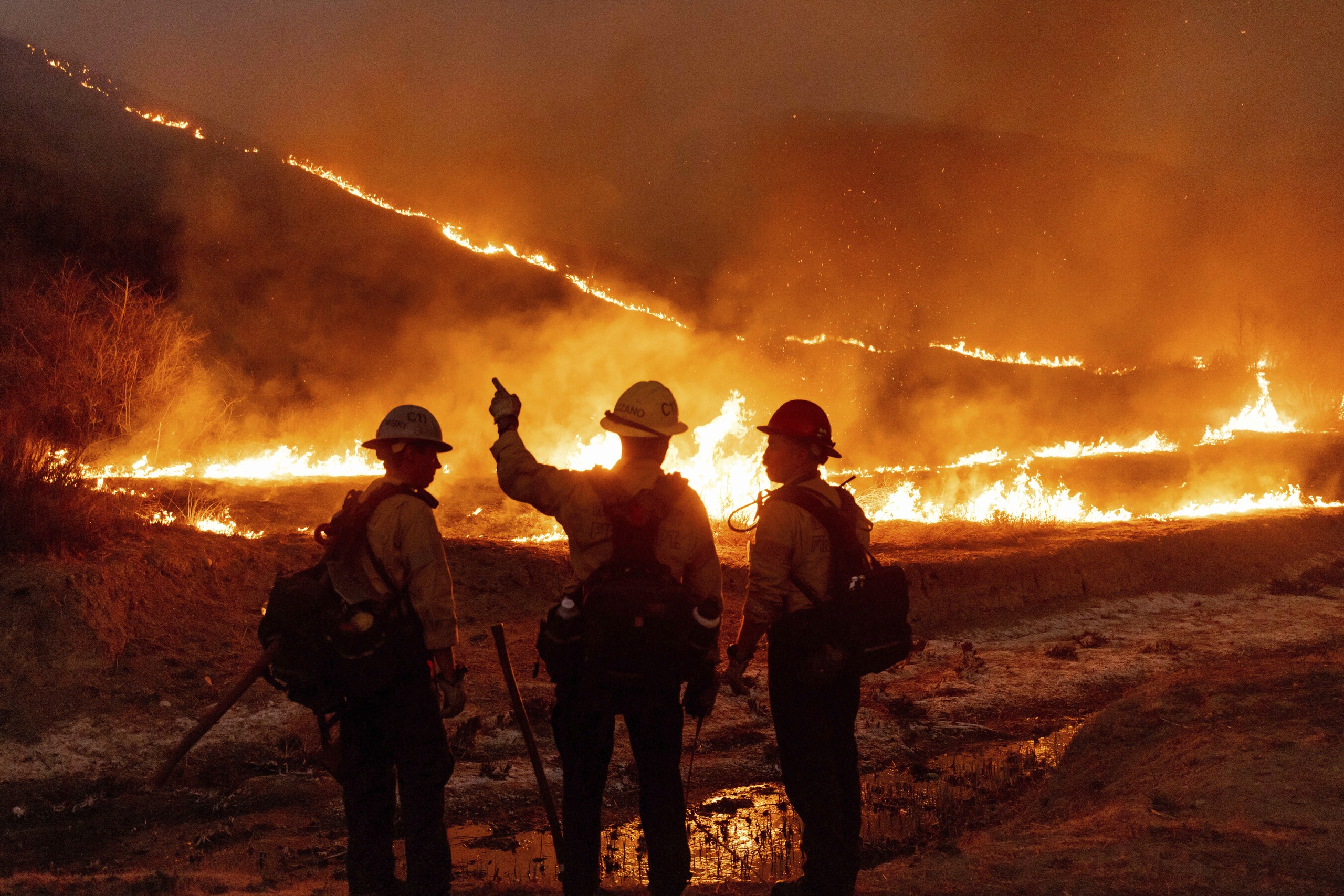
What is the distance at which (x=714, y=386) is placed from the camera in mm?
33250

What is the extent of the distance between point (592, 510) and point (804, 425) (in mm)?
1060

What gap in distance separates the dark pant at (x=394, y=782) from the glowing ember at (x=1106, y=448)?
1222 inches

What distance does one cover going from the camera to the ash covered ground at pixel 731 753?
4859 mm

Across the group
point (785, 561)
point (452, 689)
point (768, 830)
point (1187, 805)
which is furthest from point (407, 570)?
point (1187, 805)

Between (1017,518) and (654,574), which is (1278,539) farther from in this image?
(654,574)

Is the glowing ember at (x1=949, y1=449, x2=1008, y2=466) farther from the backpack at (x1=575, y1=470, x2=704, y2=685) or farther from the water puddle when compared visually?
the backpack at (x1=575, y1=470, x2=704, y2=685)

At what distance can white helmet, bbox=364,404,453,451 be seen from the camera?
4000 mm

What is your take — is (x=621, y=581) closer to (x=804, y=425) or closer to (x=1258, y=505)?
(x=804, y=425)

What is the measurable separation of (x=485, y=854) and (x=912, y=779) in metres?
3.47

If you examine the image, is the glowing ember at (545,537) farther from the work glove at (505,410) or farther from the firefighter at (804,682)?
the firefighter at (804,682)

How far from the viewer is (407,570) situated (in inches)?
152

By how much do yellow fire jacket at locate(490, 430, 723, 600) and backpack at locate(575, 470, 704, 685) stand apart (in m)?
0.05

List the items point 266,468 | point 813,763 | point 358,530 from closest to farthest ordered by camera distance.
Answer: point 358,530 → point 813,763 → point 266,468

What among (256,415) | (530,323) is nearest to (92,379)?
(256,415)
